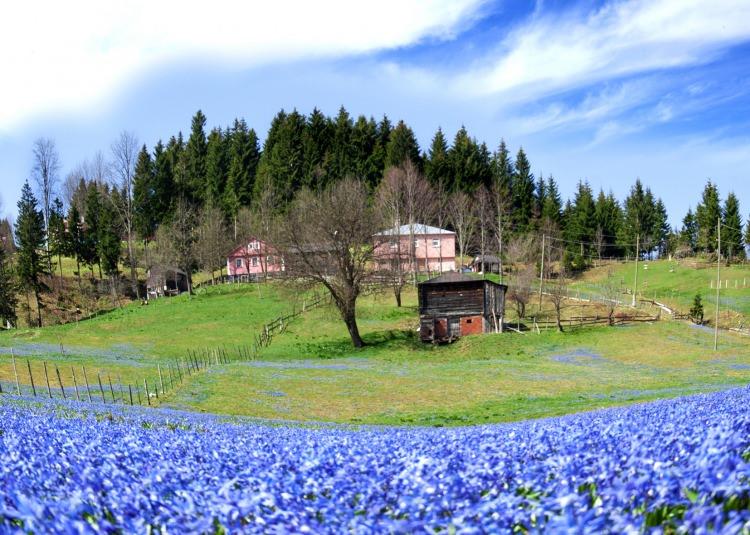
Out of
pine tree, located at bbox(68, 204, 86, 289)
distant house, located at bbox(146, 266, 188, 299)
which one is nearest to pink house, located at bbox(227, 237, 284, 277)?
distant house, located at bbox(146, 266, 188, 299)

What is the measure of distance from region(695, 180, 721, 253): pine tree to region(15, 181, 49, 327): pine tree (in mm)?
109009

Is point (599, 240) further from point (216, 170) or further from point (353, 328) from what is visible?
point (216, 170)

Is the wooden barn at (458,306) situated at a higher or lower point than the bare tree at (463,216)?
lower

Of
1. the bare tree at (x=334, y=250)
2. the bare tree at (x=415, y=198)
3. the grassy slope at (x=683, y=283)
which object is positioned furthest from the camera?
the bare tree at (x=415, y=198)

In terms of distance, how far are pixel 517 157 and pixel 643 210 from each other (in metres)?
31.1

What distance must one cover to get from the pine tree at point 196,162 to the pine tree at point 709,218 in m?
99.0

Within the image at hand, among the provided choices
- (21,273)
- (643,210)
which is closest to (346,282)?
(21,273)

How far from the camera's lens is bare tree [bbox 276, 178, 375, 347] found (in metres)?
50.7

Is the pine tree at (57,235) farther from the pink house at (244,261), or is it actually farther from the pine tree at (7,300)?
the pink house at (244,261)

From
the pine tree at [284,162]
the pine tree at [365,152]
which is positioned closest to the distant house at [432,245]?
the pine tree at [365,152]

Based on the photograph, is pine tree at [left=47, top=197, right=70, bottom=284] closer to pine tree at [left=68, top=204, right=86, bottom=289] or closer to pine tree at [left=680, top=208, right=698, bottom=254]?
pine tree at [left=68, top=204, right=86, bottom=289]

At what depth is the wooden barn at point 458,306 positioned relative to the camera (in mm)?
58188

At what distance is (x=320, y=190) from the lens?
97938 millimetres

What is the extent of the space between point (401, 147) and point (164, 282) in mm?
53563
